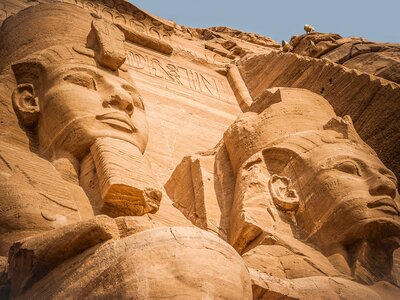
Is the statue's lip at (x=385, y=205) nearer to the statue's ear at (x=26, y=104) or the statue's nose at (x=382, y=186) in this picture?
the statue's nose at (x=382, y=186)

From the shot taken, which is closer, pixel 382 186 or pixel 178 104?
pixel 382 186

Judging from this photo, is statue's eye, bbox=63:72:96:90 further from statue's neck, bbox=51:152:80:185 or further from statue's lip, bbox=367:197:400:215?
statue's lip, bbox=367:197:400:215

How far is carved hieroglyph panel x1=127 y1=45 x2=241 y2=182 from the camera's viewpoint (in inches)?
243

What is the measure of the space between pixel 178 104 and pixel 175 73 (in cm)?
85

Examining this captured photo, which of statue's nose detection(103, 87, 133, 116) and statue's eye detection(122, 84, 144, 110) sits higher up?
statue's eye detection(122, 84, 144, 110)

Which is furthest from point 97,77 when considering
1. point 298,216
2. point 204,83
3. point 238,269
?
point 204,83

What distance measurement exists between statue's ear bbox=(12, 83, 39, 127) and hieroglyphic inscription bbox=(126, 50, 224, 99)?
2.73 metres

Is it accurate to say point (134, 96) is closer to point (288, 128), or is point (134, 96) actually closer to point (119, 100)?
point (119, 100)

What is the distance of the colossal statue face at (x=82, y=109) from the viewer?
4.38 metres

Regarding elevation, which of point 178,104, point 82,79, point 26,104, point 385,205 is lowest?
point 385,205

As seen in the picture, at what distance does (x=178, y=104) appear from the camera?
23.4 feet

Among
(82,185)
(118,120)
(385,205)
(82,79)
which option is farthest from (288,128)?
(82,185)

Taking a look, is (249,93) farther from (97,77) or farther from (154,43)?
(97,77)

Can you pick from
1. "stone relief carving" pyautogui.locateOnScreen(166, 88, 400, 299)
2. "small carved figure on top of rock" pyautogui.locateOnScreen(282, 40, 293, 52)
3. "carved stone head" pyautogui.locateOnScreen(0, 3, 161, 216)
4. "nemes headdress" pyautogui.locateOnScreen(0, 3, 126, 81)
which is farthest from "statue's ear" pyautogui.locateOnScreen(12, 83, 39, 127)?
"small carved figure on top of rock" pyautogui.locateOnScreen(282, 40, 293, 52)
